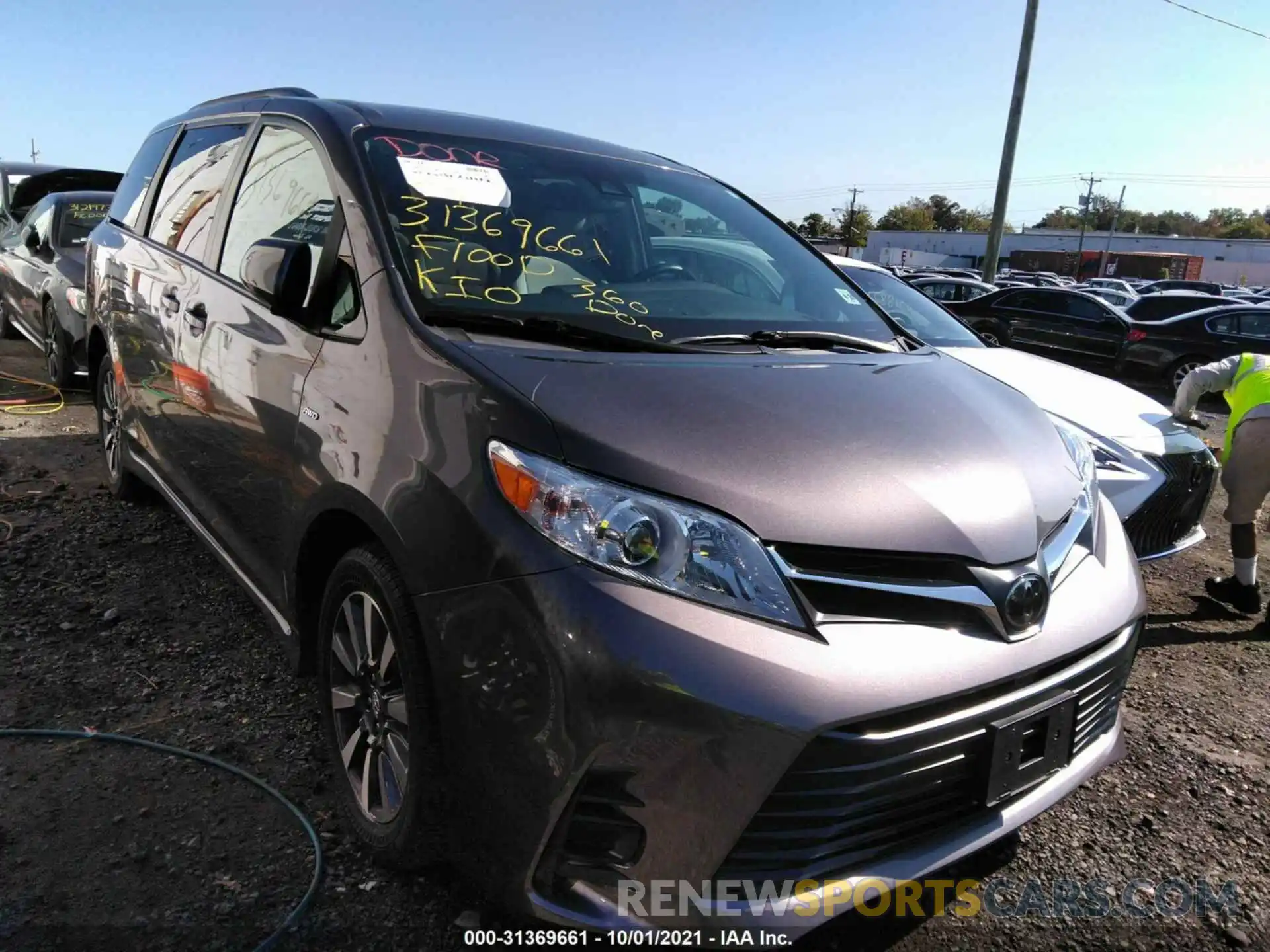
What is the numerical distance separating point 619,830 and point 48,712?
6.98ft

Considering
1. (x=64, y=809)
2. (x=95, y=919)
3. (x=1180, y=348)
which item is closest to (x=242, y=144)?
(x=64, y=809)

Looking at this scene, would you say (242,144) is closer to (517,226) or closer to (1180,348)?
(517,226)

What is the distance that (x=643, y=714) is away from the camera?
1603 mm

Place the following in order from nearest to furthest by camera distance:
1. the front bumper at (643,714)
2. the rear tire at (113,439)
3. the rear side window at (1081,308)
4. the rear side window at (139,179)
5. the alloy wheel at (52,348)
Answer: the front bumper at (643,714)
the rear side window at (139,179)
the rear tire at (113,439)
the alloy wheel at (52,348)
the rear side window at (1081,308)

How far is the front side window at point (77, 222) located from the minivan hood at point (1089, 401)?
6.77 meters

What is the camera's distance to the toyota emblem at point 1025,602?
6.16ft

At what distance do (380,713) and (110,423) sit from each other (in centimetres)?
342

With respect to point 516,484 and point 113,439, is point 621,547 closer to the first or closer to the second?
point 516,484

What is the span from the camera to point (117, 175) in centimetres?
1010

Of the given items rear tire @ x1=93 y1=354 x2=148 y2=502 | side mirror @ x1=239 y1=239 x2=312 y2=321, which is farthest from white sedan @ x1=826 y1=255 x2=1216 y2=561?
rear tire @ x1=93 y1=354 x2=148 y2=502

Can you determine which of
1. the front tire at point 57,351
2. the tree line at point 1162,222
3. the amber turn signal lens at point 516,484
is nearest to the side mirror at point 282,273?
the amber turn signal lens at point 516,484

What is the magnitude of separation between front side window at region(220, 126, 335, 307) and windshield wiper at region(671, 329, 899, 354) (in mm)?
1065

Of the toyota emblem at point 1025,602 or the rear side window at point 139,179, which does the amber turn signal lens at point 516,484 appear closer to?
the toyota emblem at point 1025,602

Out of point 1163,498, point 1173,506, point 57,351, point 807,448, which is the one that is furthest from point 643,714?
point 57,351
